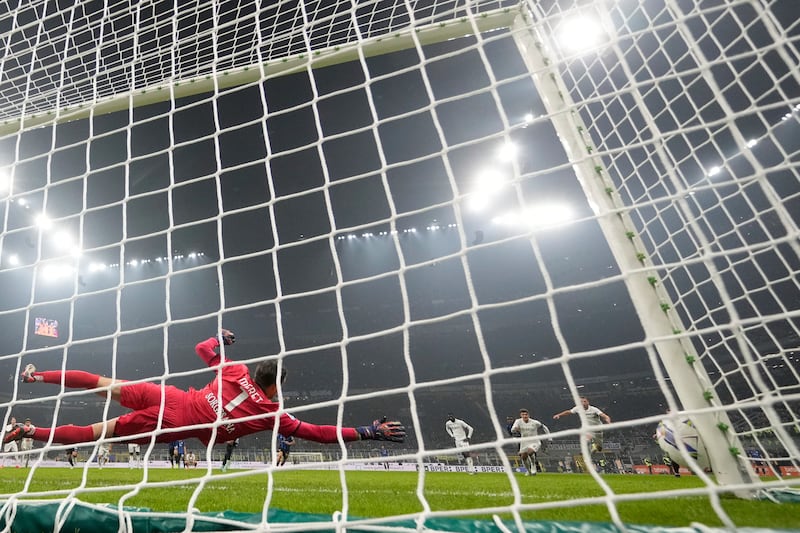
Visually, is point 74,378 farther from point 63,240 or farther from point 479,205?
point 63,240

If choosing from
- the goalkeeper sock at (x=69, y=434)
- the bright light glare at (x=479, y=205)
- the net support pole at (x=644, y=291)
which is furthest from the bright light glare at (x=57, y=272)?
the net support pole at (x=644, y=291)

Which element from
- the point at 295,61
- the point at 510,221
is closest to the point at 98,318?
the point at 510,221

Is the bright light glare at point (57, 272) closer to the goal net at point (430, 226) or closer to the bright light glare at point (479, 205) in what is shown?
the goal net at point (430, 226)

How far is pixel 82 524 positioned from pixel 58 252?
1750 cm

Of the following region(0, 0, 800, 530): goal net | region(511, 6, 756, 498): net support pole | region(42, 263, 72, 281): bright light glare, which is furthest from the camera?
region(42, 263, 72, 281): bright light glare

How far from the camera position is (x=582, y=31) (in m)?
2.37

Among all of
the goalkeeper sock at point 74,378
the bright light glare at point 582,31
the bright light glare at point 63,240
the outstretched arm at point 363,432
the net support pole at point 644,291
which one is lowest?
the bright light glare at point 63,240

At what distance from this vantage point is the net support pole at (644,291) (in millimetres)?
1869

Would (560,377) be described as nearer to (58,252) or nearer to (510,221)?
(510,221)

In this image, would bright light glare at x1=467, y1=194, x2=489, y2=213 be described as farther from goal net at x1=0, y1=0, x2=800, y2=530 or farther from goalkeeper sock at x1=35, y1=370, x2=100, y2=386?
goalkeeper sock at x1=35, y1=370, x2=100, y2=386

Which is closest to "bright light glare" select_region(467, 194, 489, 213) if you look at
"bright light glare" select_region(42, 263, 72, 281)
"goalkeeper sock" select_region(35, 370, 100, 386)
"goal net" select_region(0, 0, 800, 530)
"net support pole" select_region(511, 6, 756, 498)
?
"goal net" select_region(0, 0, 800, 530)

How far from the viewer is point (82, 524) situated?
4.84 feet

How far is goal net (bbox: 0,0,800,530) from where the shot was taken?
171 cm

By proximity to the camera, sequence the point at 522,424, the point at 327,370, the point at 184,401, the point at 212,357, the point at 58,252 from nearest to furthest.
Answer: the point at 184,401
the point at 212,357
the point at 522,424
the point at 58,252
the point at 327,370
